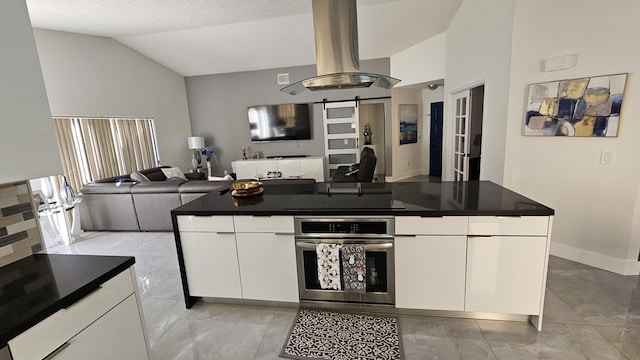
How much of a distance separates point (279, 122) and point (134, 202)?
378cm

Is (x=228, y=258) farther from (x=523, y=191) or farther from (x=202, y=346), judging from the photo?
(x=523, y=191)

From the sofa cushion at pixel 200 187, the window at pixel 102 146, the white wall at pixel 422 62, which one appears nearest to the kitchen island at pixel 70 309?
the sofa cushion at pixel 200 187

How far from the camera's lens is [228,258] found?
88.7 inches

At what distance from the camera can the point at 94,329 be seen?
4.00 ft

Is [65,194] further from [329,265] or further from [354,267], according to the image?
[354,267]

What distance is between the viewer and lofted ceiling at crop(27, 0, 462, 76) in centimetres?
415

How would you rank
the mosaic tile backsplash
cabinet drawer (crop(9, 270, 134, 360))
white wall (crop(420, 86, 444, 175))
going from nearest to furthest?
cabinet drawer (crop(9, 270, 134, 360)) < the mosaic tile backsplash < white wall (crop(420, 86, 444, 175))

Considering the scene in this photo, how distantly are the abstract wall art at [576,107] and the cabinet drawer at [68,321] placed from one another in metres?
3.62

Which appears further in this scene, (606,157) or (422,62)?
(422,62)

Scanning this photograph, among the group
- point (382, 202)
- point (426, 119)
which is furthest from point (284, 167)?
point (382, 202)

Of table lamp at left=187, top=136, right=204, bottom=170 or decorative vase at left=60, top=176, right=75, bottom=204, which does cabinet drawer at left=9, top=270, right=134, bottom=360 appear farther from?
table lamp at left=187, top=136, right=204, bottom=170

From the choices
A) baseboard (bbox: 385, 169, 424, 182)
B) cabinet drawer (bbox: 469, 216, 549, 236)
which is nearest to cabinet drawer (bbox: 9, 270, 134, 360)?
cabinet drawer (bbox: 469, 216, 549, 236)

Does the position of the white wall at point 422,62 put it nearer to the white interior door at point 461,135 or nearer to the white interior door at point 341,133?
the white interior door at point 461,135

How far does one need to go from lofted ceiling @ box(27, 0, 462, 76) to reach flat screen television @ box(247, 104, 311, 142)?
3.37 ft
